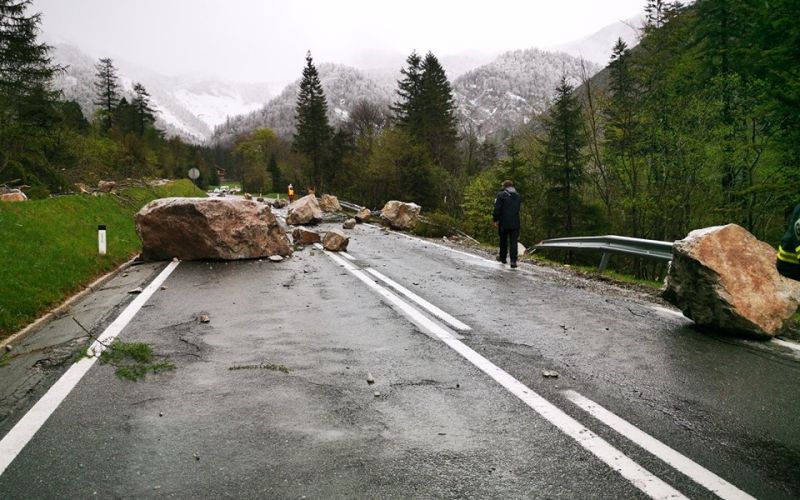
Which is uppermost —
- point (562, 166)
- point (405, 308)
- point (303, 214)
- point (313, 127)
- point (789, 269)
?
point (313, 127)

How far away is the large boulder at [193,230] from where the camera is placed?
12375mm

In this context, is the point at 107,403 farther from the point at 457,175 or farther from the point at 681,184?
the point at 457,175

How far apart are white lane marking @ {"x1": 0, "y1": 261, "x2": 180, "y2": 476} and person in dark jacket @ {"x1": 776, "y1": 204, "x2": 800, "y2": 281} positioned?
5.05m

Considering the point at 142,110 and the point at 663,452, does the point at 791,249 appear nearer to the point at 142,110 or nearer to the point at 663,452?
the point at 663,452

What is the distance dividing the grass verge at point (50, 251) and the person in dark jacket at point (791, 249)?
8.12 m

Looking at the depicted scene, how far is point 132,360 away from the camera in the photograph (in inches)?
196

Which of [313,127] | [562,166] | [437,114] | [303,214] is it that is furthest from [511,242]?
[313,127]

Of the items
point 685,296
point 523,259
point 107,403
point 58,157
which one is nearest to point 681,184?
point 523,259

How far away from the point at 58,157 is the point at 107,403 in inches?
1347

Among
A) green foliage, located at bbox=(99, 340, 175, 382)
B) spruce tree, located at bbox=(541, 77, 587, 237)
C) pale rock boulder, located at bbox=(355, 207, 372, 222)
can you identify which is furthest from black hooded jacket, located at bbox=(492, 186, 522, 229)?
spruce tree, located at bbox=(541, 77, 587, 237)

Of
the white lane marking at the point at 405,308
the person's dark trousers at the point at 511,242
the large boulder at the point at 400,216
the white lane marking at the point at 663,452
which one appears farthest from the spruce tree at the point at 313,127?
the white lane marking at the point at 663,452

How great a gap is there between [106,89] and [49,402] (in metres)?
91.6

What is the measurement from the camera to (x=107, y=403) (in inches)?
155

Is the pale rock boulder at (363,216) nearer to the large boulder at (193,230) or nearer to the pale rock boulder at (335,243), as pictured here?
the pale rock boulder at (335,243)
